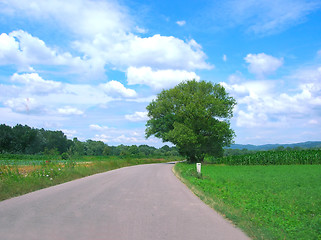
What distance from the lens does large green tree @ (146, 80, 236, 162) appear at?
43906 millimetres

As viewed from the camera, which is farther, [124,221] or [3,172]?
[3,172]

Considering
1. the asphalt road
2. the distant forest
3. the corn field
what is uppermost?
the distant forest

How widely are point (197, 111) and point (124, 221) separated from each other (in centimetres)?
3789

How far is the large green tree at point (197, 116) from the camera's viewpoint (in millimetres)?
43906

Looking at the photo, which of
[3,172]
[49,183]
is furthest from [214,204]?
[3,172]

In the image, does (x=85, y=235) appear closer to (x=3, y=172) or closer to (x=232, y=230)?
(x=232, y=230)

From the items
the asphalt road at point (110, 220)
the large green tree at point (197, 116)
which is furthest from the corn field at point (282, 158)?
the asphalt road at point (110, 220)

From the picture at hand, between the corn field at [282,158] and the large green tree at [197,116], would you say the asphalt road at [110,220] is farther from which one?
the corn field at [282,158]

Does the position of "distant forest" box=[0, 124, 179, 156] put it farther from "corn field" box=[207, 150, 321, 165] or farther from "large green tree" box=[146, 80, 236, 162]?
"corn field" box=[207, 150, 321, 165]

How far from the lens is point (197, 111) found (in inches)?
1714

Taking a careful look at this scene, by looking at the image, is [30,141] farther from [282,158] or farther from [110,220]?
[110,220]

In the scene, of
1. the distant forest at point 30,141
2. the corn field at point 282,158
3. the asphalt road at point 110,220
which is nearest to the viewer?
the asphalt road at point 110,220

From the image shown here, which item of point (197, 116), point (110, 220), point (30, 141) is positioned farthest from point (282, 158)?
point (30, 141)

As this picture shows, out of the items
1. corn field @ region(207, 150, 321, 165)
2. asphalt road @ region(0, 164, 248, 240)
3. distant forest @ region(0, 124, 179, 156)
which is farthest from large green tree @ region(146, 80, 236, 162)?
asphalt road @ region(0, 164, 248, 240)
